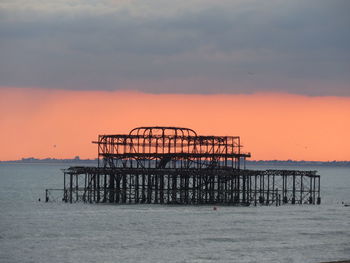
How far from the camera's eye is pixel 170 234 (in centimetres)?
8594

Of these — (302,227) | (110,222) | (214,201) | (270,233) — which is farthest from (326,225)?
(214,201)

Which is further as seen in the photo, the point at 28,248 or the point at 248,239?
the point at 248,239

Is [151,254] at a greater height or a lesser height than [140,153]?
lesser

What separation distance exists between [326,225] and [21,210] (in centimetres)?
4049

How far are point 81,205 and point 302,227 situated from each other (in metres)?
35.3

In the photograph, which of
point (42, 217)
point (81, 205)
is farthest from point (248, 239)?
point (81, 205)

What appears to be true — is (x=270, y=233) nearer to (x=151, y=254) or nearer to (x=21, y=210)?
(x=151, y=254)

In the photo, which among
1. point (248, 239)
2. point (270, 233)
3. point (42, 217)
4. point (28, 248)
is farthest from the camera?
point (42, 217)

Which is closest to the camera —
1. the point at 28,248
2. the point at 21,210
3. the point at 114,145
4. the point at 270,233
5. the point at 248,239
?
the point at 28,248

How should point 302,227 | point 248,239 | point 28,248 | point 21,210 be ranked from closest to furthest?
1. point 28,248
2. point 248,239
3. point 302,227
4. point 21,210

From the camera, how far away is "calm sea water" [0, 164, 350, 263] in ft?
232

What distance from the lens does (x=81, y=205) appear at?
388 feet

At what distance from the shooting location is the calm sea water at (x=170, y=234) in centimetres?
7069

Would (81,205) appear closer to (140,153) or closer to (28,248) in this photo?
(140,153)
